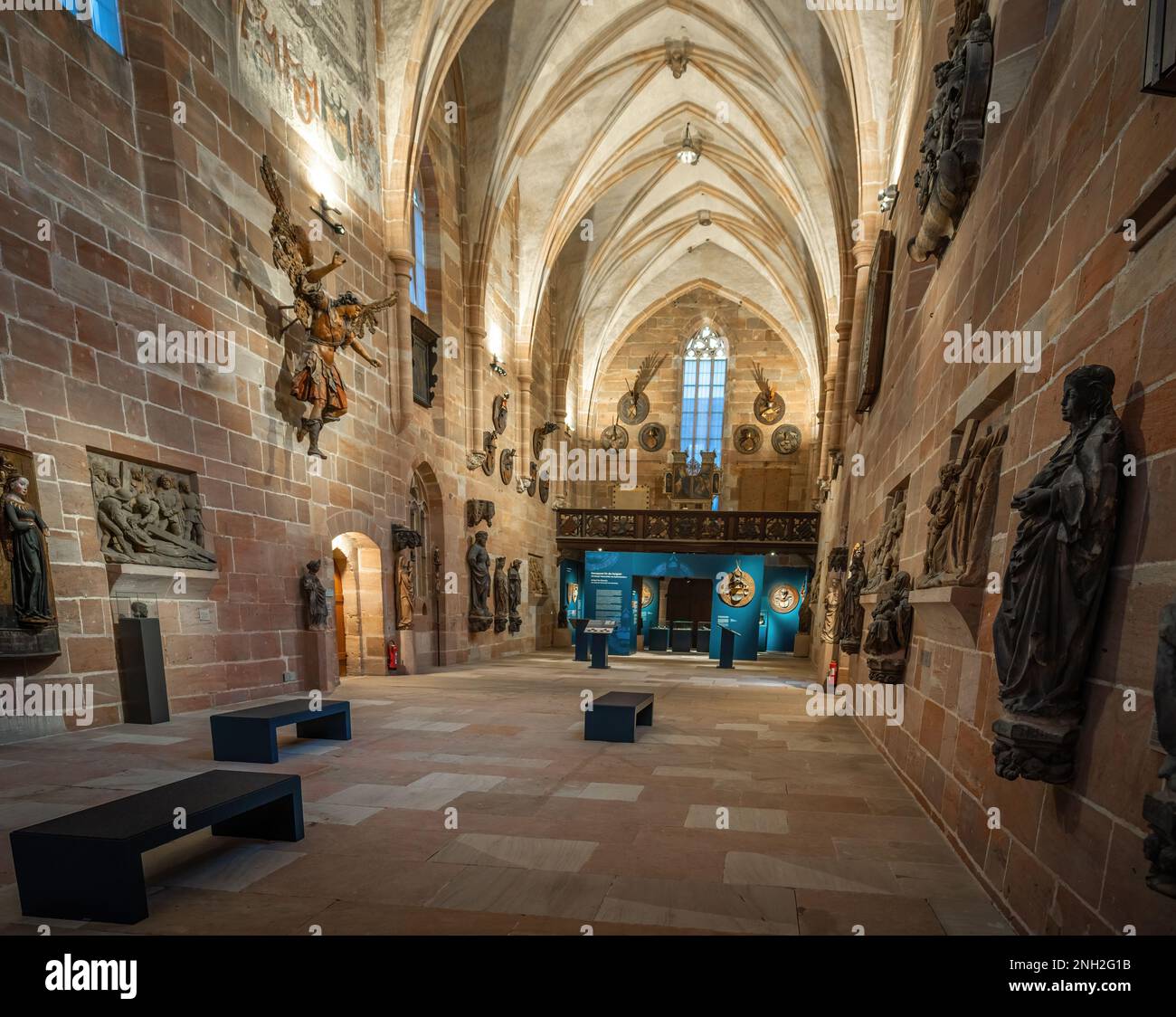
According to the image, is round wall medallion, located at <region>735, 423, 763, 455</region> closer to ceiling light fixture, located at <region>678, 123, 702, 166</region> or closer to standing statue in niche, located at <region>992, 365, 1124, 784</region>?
ceiling light fixture, located at <region>678, 123, 702, 166</region>

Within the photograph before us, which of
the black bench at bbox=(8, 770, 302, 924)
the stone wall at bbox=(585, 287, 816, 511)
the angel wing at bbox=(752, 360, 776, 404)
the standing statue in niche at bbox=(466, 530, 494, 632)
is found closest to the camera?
the black bench at bbox=(8, 770, 302, 924)

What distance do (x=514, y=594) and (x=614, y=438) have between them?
11173mm

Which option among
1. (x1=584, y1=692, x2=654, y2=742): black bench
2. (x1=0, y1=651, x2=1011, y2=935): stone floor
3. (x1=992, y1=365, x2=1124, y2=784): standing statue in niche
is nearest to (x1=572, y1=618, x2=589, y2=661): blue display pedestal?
(x1=0, y1=651, x2=1011, y2=935): stone floor

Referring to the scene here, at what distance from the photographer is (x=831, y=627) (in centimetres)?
1074

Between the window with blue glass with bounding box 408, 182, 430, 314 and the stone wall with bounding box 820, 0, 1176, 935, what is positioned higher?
the window with blue glass with bounding box 408, 182, 430, 314

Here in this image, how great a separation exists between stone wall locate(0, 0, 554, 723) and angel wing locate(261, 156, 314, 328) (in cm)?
14

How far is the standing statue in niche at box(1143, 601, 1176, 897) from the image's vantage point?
52.0 inches

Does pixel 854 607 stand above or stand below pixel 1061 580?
below

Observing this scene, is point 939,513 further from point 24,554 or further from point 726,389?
point 726,389

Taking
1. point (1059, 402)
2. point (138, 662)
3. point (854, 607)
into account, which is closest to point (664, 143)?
point (854, 607)

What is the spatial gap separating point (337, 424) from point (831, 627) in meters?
8.56

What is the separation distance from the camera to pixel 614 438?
82.0ft

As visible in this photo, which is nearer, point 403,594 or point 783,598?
point 403,594
